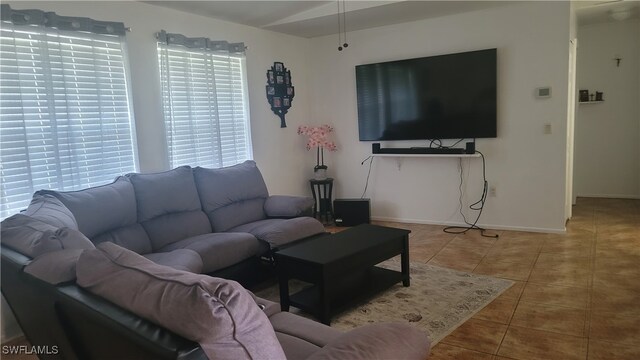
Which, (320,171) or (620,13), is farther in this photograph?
(320,171)

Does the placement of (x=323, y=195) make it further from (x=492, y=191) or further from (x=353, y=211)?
(x=492, y=191)

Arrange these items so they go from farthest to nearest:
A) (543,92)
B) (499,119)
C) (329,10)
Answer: (499,119), (329,10), (543,92)

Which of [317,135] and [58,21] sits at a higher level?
[58,21]

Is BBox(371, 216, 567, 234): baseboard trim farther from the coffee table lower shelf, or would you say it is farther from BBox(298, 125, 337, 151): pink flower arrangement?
the coffee table lower shelf

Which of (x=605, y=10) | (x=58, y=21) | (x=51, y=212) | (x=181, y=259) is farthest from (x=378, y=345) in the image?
(x=605, y=10)

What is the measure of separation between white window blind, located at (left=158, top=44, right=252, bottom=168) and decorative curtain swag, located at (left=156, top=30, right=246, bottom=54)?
46 mm

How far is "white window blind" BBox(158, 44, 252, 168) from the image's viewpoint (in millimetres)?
4012

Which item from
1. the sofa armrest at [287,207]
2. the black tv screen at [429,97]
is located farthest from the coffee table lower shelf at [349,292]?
the black tv screen at [429,97]

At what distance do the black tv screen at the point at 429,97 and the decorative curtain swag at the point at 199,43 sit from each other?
1574mm

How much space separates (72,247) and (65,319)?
0.44m

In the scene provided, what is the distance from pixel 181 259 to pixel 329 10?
3052mm

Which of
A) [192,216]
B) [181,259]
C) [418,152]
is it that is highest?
[418,152]

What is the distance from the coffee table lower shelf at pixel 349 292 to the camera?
286 centimetres

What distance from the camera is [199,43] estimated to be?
4.19 meters
